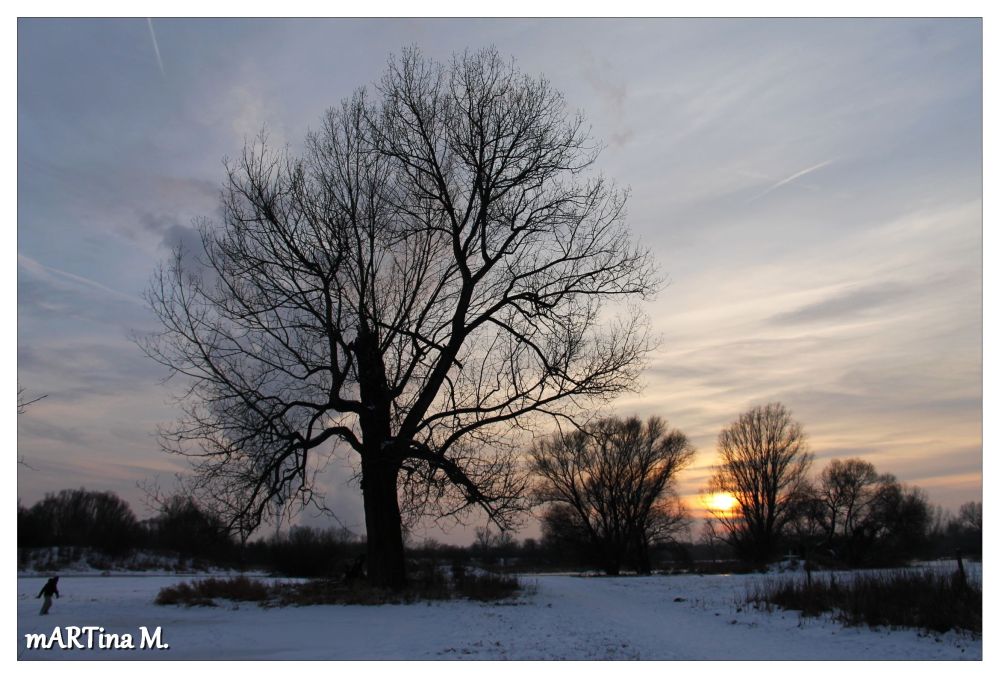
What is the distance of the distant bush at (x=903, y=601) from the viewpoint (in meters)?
11.1

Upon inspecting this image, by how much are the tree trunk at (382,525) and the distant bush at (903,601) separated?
9.63m

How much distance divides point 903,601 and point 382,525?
1247 centimetres

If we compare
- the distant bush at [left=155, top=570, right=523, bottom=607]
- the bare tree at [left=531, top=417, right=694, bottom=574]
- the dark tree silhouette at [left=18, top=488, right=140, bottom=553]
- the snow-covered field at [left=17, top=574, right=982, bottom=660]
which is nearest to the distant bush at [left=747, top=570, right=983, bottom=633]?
the snow-covered field at [left=17, top=574, right=982, bottom=660]

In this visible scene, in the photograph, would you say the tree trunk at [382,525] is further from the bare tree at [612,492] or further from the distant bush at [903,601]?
the bare tree at [612,492]

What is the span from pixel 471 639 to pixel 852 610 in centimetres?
724

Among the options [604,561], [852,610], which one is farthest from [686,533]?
[852,610]

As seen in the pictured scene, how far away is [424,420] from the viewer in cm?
1870

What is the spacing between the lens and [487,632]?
12406mm

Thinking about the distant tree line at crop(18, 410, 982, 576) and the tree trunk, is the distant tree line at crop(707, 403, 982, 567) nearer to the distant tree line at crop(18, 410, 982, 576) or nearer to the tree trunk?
the distant tree line at crop(18, 410, 982, 576)

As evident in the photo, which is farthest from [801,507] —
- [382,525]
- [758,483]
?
[382,525]

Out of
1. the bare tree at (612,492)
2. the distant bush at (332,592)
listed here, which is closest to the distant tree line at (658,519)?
the bare tree at (612,492)

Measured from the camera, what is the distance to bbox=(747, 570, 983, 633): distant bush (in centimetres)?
1112

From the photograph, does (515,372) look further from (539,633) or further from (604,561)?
(604,561)

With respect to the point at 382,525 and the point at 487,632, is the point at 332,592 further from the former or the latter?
the point at 487,632
